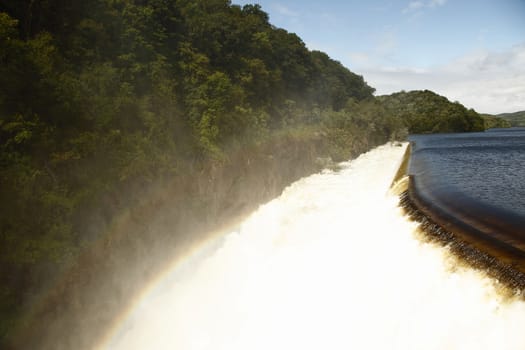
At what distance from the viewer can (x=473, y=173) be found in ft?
73.7

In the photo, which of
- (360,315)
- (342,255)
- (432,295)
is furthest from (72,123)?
(432,295)

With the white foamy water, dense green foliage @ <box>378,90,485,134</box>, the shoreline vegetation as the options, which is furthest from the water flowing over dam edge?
dense green foliage @ <box>378,90,485,134</box>

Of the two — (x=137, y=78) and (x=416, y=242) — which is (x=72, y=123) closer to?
(x=137, y=78)

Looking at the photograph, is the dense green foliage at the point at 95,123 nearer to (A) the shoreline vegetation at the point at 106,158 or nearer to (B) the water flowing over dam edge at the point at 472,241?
(A) the shoreline vegetation at the point at 106,158

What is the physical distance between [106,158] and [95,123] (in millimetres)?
1972

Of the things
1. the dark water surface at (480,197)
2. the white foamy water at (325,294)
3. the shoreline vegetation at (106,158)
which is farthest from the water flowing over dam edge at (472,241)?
the shoreline vegetation at (106,158)

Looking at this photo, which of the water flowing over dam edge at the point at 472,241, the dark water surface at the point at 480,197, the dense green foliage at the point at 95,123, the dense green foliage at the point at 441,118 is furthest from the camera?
the dense green foliage at the point at 441,118

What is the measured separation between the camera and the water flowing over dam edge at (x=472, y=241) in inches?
290

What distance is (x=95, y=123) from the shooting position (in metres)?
17.9

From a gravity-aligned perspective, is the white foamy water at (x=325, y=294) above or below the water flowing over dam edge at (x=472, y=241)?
below

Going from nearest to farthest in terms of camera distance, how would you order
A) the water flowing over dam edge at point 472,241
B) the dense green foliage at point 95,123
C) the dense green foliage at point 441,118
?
the water flowing over dam edge at point 472,241 → the dense green foliage at point 95,123 → the dense green foliage at point 441,118

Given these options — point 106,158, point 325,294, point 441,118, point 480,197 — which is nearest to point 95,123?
point 106,158

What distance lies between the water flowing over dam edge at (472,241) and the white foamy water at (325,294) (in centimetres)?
37

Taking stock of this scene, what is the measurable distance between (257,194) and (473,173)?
49.0 ft
